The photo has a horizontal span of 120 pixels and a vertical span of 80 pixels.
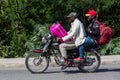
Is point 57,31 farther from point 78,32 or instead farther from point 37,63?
point 37,63

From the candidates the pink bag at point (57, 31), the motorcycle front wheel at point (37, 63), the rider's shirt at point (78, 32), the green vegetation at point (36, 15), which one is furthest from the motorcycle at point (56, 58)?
the green vegetation at point (36, 15)

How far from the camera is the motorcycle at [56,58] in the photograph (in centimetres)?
1234

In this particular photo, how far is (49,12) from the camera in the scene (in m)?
17.7

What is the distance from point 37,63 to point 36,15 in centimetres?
A: 568

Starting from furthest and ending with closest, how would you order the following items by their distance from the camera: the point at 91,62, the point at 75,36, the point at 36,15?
the point at 36,15, the point at 91,62, the point at 75,36

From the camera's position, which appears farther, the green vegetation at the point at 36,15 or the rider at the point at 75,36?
the green vegetation at the point at 36,15

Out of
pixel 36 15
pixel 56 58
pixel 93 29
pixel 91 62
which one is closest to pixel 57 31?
pixel 56 58

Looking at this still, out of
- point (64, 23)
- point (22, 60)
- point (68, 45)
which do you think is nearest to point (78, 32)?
point (68, 45)

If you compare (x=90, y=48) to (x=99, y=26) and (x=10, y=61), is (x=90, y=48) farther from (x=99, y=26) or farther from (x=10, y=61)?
(x=10, y=61)

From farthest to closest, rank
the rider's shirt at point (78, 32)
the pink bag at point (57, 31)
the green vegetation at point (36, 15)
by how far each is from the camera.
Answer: the green vegetation at point (36, 15)
the pink bag at point (57, 31)
the rider's shirt at point (78, 32)

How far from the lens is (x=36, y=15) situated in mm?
17906

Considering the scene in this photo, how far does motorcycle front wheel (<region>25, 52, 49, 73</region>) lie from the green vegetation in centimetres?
469

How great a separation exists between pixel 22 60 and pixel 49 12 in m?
4.13

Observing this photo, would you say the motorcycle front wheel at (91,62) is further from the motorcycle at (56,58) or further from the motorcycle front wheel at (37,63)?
the motorcycle front wheel at (37,63)
